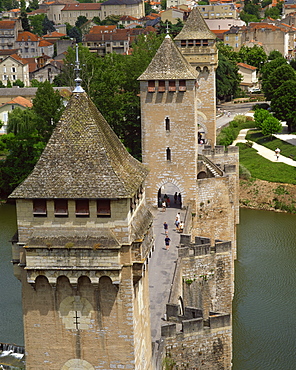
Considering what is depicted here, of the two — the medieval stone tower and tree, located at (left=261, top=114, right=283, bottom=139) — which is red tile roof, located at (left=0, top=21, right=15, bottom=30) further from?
the medieval stone tower

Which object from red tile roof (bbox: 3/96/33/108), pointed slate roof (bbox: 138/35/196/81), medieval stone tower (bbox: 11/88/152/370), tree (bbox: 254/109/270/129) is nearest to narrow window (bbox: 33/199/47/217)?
medieval stone tower (bbox: 11/88/152/370)

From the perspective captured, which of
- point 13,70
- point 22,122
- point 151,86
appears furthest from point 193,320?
point 13,70

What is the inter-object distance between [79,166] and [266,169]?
49087 millimetres

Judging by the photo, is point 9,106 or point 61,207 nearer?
point 61,207

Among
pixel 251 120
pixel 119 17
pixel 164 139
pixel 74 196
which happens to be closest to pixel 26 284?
pixel 74 196

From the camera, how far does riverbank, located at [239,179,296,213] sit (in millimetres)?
61094

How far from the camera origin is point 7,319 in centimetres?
3728

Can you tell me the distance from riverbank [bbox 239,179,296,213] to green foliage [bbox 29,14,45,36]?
126 meters

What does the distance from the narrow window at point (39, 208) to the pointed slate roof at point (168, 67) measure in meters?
21.0

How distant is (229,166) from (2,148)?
1374 inches

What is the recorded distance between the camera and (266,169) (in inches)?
2643

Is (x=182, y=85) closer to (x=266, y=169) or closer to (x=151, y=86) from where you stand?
(x=151, y=86)

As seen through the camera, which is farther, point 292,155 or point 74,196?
point 292,155

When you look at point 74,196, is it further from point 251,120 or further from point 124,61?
point 251,120
